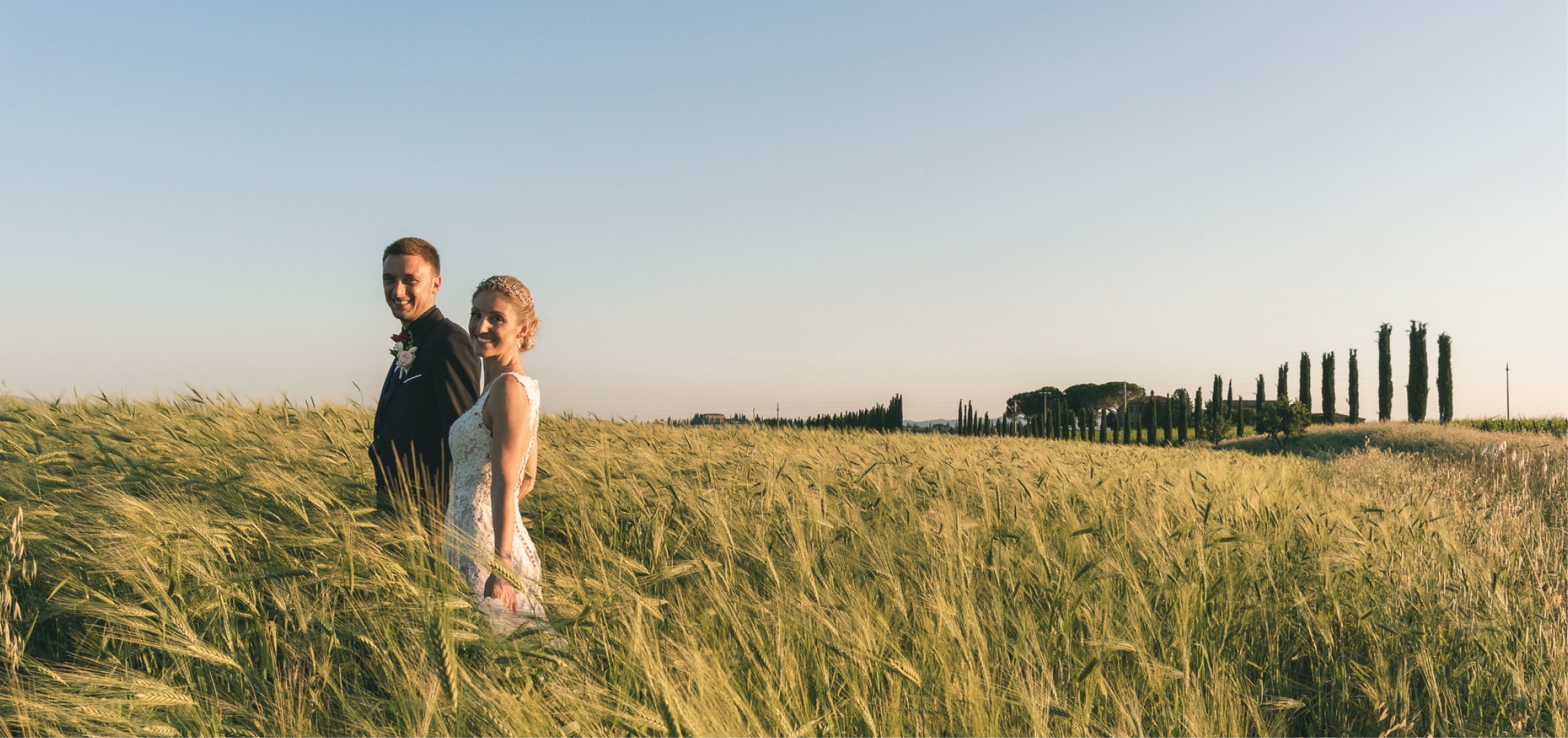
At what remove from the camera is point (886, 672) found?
228 centimetres

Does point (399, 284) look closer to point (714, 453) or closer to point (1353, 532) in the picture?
point (714, 453)

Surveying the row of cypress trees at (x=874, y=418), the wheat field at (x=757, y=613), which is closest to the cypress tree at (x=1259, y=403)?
the row of cypress trees at (x=874, y=418)

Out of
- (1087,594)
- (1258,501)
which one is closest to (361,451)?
(1087,594)

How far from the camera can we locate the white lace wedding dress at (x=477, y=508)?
108 inches

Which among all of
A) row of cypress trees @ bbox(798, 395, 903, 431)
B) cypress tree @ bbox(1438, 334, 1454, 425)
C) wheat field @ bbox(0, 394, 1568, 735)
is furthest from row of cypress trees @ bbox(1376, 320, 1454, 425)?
wheat field @ bbox(0, 394, 1568, 735)

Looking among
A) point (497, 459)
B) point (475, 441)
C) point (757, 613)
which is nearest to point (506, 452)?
point (497, 459)

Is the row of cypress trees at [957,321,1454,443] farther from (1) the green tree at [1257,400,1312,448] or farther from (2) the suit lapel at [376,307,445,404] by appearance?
(2) the suit lapel at [376,307,445,404]

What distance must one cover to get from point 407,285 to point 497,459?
106 centimetres

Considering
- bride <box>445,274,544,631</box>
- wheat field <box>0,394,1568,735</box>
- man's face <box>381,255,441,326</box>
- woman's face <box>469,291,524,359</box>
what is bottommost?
wheat field <box>0,394,1568,735</box>

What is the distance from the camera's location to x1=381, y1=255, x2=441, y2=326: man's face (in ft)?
10.7

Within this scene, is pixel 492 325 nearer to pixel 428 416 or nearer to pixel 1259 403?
pixel 428 416

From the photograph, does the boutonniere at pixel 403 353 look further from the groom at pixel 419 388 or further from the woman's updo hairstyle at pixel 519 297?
the woman's updo hairstyle at pixel 519 297

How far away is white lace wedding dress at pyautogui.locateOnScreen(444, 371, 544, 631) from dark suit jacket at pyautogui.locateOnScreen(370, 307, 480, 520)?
143 mm

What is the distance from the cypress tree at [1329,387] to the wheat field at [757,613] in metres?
48.8
